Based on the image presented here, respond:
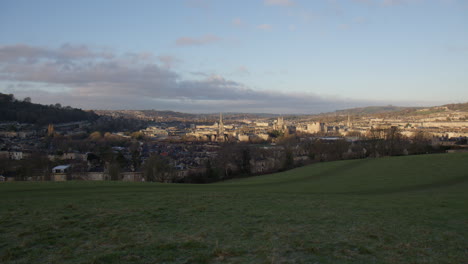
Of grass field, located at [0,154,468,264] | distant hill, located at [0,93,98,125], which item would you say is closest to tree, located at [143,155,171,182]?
grass field, located at [0,154,468,264]

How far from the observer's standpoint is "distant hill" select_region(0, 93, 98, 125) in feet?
311

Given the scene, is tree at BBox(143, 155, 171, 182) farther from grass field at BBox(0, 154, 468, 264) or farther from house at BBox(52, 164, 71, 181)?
grass field at BBox(0, 154, 468, 264)

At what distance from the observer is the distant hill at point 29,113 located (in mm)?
94938

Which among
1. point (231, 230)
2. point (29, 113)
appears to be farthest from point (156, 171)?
point (29, 113)

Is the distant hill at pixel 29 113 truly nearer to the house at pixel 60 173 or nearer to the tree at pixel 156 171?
the house at pixel 60 173

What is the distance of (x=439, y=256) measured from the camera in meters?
6.52

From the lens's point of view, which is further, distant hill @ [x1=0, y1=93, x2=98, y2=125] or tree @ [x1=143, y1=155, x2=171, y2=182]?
distant hill @ [x1=0, y1=93, x2=98, y2=125]

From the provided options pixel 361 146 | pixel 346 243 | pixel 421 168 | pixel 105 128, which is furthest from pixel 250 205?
pixel 105 128

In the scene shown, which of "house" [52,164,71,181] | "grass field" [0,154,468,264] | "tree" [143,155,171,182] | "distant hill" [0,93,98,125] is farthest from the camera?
"distant hill" [0,93,98,125]

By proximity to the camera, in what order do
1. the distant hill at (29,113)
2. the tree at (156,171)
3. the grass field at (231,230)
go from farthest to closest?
1. the distant hill at (29,113)
2. the tree at (156,171)
3. the grass field at (231,230)

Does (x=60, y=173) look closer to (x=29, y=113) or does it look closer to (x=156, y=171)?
(x=156, y=171)

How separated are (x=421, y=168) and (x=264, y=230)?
25993 mm

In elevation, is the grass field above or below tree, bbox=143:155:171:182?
above

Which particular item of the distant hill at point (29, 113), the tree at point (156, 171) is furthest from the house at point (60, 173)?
the distant hill at point (29, 113)
